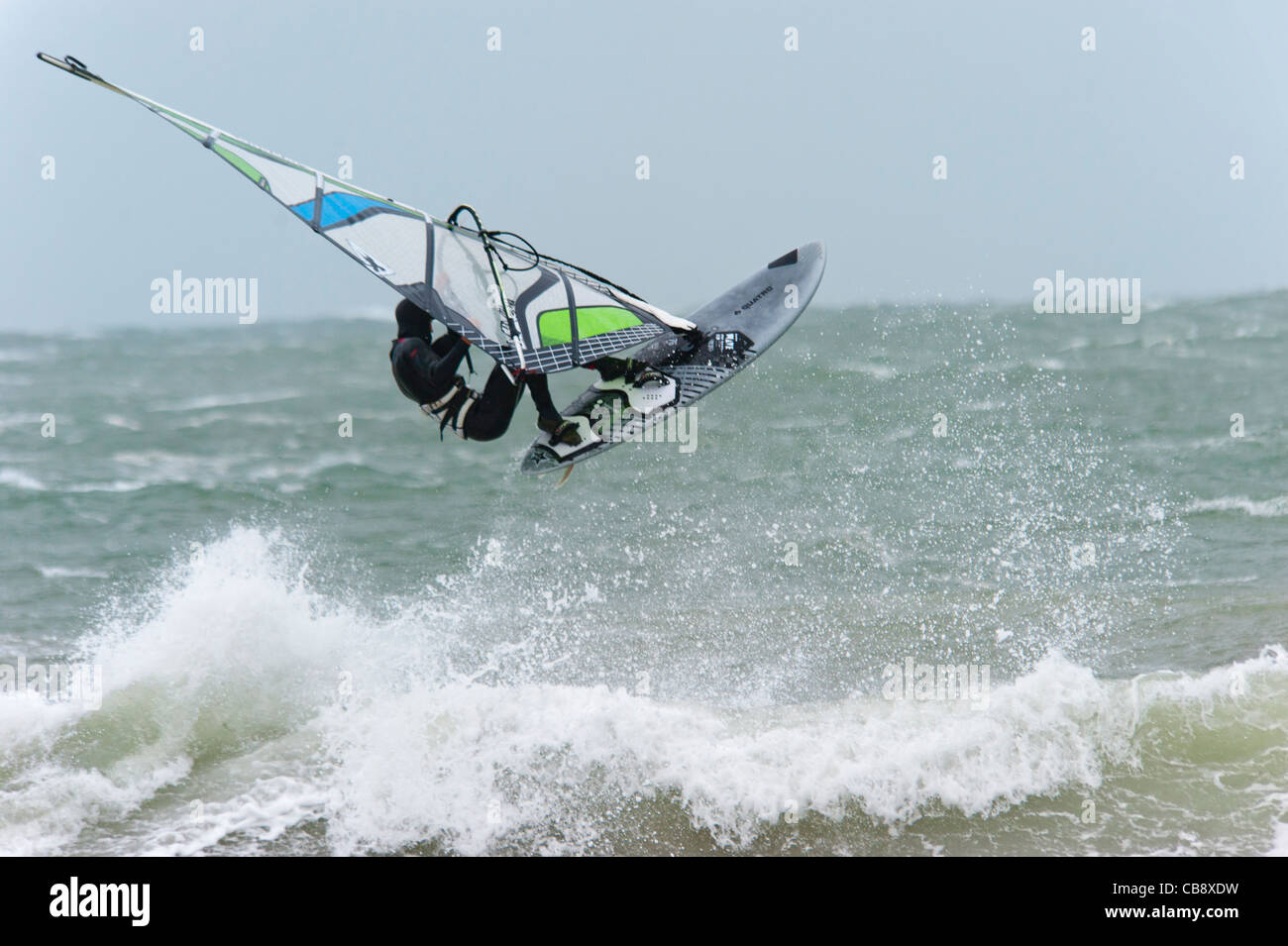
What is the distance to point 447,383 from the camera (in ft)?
18.8

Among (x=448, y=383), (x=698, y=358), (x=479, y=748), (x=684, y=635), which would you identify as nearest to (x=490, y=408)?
(x=448, y=383)

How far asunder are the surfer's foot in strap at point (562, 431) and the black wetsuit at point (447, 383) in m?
0.35

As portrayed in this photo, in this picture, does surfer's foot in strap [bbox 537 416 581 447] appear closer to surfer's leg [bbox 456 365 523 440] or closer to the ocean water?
surfer's leg [bbox 456 365 523 440]

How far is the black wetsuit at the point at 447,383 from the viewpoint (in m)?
5.67

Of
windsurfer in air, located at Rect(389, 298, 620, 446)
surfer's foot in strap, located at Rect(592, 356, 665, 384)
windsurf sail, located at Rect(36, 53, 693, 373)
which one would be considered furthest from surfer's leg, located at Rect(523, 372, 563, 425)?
surfer's foot in strap, located at Rect(592, 356, 665, 384)

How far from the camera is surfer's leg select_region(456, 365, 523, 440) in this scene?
582cm

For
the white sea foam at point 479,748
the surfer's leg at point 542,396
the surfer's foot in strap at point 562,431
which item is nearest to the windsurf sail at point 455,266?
the surfer's leg at point 542,396

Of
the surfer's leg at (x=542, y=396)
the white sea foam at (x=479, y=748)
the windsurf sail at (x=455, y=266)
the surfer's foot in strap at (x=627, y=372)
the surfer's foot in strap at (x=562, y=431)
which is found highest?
the windsurf sail at (x=455, y=266)

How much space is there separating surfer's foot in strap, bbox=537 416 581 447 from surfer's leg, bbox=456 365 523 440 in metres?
0.42

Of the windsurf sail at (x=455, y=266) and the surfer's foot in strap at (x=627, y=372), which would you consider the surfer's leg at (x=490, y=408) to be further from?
the surfer's foot in strap at (x=627, y=372)

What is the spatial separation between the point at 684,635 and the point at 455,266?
406 cm

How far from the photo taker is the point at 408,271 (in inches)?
214

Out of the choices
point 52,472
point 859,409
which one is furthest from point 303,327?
A: point 859,409

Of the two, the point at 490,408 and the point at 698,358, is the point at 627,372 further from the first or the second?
the point at 490,408
